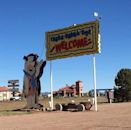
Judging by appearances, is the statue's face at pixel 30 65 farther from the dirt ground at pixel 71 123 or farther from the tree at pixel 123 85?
the tree at pixel 123 85

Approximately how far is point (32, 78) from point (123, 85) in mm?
29797

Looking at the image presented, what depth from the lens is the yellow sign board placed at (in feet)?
130

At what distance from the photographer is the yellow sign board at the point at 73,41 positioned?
1563 inches

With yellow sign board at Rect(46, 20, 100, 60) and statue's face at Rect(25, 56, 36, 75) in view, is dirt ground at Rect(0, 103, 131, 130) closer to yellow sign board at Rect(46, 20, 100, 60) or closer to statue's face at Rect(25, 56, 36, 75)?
yellow sign board at Rect(46, 20, 100, 60)

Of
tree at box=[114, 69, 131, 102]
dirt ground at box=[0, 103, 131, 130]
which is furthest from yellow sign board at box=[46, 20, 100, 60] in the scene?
tree at box=[114, 69, 131, 102]

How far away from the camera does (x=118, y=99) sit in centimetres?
7231

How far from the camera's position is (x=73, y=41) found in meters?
41.7

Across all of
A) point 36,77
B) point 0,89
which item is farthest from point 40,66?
point 0,89

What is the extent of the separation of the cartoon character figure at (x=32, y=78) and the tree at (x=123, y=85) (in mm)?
28573

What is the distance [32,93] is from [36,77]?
165 centimetres

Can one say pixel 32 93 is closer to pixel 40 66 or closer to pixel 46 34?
pixel 40 66

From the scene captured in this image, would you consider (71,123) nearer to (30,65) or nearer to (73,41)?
(73,41)

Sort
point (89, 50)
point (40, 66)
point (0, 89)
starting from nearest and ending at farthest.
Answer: point (89, 50) < point (40, 66) < point (0, 89)

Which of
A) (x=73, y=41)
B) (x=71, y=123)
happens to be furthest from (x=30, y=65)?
(x=71, y=123)
